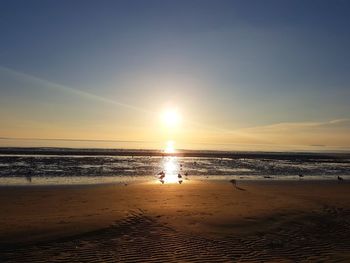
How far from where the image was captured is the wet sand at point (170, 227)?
11.4 m

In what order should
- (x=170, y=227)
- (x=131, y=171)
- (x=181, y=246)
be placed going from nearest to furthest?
(x=181, y=246), (x=170, y=227), (x=131, y=171)

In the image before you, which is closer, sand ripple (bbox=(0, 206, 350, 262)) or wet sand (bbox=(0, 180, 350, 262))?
sand ripple (bbox=(0, 206, 350, 262))

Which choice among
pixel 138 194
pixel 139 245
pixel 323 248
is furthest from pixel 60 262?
pixel 138 194

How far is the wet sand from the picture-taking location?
11.4 metres

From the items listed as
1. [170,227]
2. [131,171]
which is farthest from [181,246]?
[131,171]

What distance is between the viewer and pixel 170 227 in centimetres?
1430

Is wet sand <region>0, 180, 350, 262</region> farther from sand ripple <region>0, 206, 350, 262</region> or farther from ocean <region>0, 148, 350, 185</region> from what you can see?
ocean <region>0, 148, 350, 185</region>

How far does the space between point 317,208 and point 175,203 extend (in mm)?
6539

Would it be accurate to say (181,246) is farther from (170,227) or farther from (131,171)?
(131,171)

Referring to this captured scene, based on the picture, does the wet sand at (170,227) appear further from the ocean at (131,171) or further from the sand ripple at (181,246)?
the ocean at (131,171)

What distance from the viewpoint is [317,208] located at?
18969mm

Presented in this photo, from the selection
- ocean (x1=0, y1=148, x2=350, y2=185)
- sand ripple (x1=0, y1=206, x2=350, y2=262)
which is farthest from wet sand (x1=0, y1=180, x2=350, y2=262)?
ocean (x1=0, y1=148, x2=350, y2=185)

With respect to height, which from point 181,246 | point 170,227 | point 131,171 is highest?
point 131,171

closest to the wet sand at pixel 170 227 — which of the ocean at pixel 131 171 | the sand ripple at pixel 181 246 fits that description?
the sand ripple at pixel 181 246
